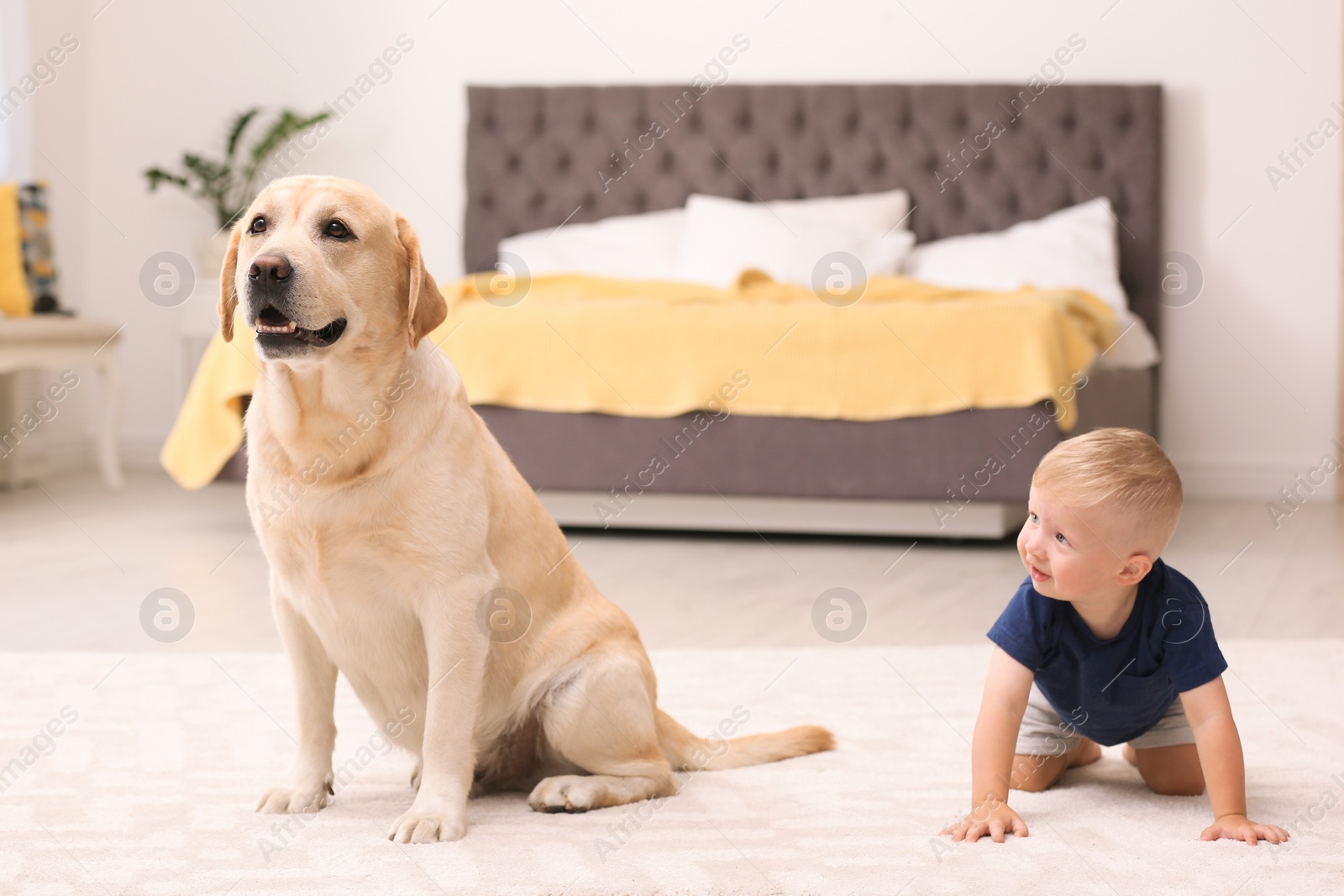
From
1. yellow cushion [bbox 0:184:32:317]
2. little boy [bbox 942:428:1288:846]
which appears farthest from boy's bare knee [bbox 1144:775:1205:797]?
yellow cushion [bbox 0:184:32:317]

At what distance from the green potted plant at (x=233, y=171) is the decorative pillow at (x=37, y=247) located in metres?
0.55

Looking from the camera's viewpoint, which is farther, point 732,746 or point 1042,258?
point 1042,258

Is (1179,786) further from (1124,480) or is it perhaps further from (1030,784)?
(1124,480)

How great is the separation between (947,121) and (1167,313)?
111cm

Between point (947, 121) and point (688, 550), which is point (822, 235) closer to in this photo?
point (947, 121)

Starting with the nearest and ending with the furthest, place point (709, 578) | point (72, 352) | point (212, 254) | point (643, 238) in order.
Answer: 1. point (709, 578)
2. point (72, 352)
3. point (643, 238)
4. point (212, 254)

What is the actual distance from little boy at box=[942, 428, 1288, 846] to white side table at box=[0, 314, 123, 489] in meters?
→ 3.71

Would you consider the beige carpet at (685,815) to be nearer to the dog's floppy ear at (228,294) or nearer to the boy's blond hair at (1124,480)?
the boy's blond hair at (1124,480)

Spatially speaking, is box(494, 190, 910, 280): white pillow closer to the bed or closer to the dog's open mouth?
the bed

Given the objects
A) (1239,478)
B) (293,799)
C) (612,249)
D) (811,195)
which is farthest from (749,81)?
(293,799)

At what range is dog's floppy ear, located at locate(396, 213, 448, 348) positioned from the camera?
1.49 m

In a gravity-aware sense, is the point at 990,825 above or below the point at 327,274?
below

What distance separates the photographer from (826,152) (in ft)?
17.3

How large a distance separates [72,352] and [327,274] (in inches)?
138
